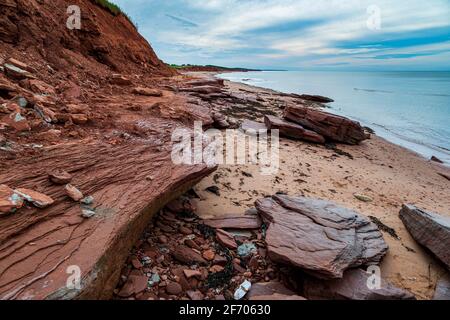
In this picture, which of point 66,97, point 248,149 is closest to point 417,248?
point 248,149

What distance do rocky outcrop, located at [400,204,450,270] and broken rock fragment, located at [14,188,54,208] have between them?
15.5 feet

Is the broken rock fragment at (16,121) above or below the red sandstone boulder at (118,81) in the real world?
below

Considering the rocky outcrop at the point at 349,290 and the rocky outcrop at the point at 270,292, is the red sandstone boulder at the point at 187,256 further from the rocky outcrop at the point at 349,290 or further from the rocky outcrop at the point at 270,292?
the rocky outcrop at the point at 349,290

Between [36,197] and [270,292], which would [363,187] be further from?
[36,197]

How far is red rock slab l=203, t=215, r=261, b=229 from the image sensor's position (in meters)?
3.73


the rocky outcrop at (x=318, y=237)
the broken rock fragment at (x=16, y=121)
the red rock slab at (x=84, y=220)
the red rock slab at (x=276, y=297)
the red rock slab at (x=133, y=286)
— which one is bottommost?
the red rock slab at (x=276, y=297)

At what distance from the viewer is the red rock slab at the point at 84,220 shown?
75.2 inches

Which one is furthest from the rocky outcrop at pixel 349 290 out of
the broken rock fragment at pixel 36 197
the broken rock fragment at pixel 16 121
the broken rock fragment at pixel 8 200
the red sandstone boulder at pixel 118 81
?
the red sandstone boulder at pixel 118 81

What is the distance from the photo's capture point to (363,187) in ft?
20.1

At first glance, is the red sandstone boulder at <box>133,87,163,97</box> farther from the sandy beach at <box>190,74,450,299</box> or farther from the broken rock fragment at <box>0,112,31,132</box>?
the broken rock fragment at <box>0,112,31,132</box>

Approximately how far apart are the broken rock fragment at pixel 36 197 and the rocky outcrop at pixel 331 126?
29.1 ft

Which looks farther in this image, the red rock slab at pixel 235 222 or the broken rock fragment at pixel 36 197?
the red rock slab at pixel 235 222

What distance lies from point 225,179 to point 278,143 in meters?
3.61

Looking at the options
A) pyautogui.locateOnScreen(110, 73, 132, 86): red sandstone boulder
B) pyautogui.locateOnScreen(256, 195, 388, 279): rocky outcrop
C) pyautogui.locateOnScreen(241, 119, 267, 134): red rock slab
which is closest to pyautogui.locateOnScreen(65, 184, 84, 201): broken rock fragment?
pyautogui.locateOnScreen(256, 195, 388, 279): rocky outcrop
